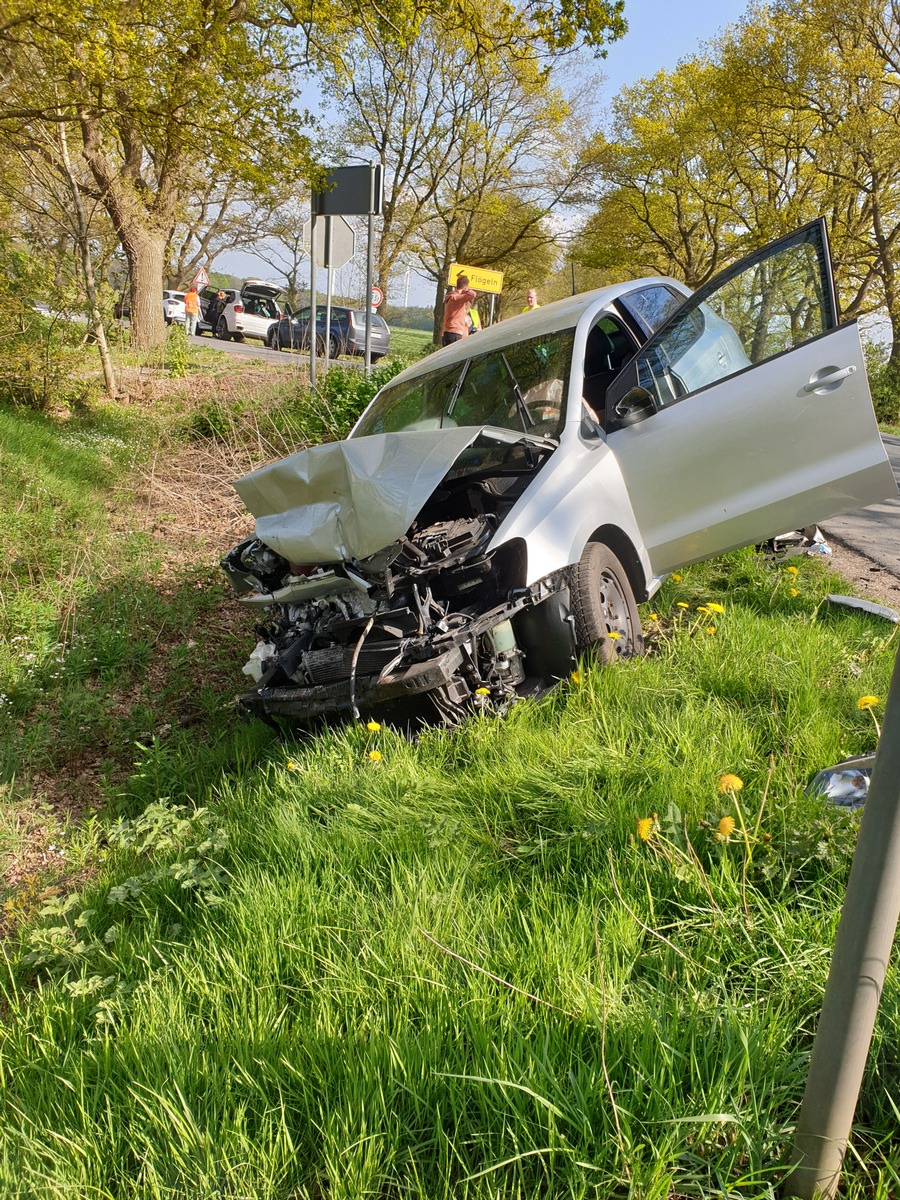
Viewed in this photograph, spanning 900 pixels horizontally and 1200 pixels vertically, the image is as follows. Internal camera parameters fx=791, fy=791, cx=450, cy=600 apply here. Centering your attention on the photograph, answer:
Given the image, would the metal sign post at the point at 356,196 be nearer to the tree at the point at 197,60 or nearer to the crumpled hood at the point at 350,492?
the tree at the point at 197,60

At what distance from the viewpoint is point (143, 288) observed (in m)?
13.7

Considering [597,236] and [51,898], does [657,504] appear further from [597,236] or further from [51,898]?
[597,236]

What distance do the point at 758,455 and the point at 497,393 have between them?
1474 millimetres

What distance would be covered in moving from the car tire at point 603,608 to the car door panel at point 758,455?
54cm

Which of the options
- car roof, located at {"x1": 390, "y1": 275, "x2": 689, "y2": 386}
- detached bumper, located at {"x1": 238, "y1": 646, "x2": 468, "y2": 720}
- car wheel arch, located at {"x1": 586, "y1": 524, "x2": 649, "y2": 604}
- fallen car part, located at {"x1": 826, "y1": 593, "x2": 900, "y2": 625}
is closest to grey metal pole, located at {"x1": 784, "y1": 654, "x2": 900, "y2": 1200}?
detached bumper, located at {"x1": 238, "y1": 646, "x2": 468, "y2": 720}

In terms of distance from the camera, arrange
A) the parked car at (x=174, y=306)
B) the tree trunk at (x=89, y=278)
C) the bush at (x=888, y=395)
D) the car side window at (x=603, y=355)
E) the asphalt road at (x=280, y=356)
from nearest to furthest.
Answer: the car side window at (x=603, y=355) < the tree trunk at (x=89, y=278) < the asphalt road at (x=280, y=356) < the bush at (x=888, y=395) < the parked car at (x=174, y=306)

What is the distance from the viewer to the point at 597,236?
31297 mm

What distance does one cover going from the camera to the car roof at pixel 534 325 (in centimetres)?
457

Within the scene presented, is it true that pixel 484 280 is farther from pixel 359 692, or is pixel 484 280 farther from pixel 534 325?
pixel 359 692

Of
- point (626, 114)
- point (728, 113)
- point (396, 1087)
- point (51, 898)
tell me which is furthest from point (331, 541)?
point (626, 114)

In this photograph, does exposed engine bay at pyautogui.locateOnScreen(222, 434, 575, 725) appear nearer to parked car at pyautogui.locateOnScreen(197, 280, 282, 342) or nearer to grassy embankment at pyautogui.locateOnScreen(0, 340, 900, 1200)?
grassy embankment at pyautogui.locateOnScreen(0, 340, 900, 1200)

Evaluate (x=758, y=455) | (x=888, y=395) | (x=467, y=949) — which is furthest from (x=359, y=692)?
(x=888, y=395)

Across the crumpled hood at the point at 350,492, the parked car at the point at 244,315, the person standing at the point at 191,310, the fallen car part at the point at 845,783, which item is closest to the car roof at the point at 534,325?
the crumpled hood at the point at 350,492

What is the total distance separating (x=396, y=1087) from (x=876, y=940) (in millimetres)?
1041
